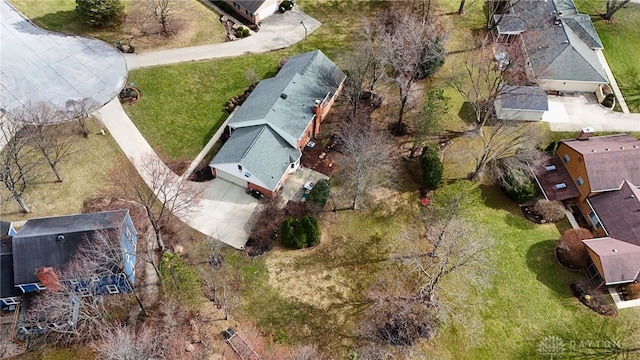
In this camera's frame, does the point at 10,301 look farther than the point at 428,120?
No

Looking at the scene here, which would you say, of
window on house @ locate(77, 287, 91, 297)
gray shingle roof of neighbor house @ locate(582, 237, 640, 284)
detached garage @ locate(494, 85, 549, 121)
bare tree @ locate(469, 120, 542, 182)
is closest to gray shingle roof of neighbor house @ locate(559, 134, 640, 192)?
bare tree @ locate(469, 120, 542, 182)

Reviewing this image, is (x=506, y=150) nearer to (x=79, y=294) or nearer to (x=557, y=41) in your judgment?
(x=557, y=41)

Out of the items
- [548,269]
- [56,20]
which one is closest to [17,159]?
[56,20]

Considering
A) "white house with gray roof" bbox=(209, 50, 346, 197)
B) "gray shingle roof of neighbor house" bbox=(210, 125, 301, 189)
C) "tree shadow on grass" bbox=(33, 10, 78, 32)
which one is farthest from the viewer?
"tree shadow on grass" bbox=(33, 10, 78, 32)

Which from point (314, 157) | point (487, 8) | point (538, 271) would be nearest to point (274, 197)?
point (314, 157)

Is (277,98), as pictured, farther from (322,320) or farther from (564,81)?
(564,81)

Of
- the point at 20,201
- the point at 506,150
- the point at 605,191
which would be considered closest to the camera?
the point at 20,201

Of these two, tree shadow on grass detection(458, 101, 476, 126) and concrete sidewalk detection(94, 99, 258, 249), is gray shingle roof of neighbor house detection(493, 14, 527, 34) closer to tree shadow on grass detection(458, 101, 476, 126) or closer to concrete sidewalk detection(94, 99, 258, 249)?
tree shadow on grass detection(458, 101, 476, 126)
